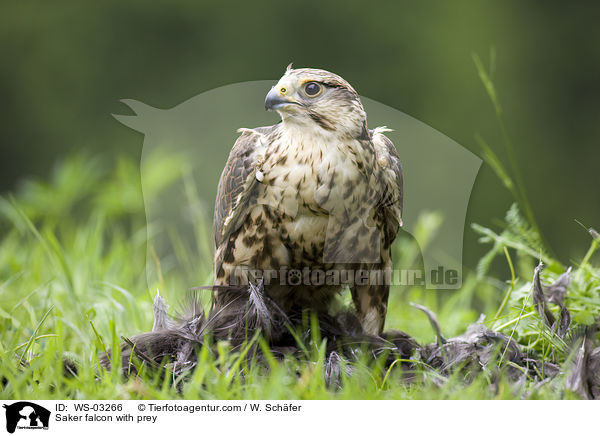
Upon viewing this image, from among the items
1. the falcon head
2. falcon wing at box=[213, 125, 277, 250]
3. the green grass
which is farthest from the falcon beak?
the green grass

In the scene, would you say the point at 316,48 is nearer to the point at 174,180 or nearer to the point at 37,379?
the point at 174,180

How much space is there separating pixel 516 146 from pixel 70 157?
2368 millimetres

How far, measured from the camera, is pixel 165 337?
196 centimetres

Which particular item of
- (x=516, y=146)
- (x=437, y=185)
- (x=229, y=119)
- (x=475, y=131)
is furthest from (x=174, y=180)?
(x=516, y=146)

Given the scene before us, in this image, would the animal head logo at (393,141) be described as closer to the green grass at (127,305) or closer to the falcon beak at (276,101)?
the green grass at (127,305)

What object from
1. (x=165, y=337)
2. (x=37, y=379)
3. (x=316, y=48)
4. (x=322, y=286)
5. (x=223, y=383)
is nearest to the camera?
(x=223, y=383)

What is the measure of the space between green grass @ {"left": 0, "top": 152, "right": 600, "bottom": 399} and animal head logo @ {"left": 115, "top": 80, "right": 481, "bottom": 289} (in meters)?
0.15

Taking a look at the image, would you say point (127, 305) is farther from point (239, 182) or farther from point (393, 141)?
point (393, 141)

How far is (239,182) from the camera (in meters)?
2.08

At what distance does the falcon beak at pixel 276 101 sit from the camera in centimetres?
185

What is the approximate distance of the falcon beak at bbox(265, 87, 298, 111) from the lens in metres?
1.85
